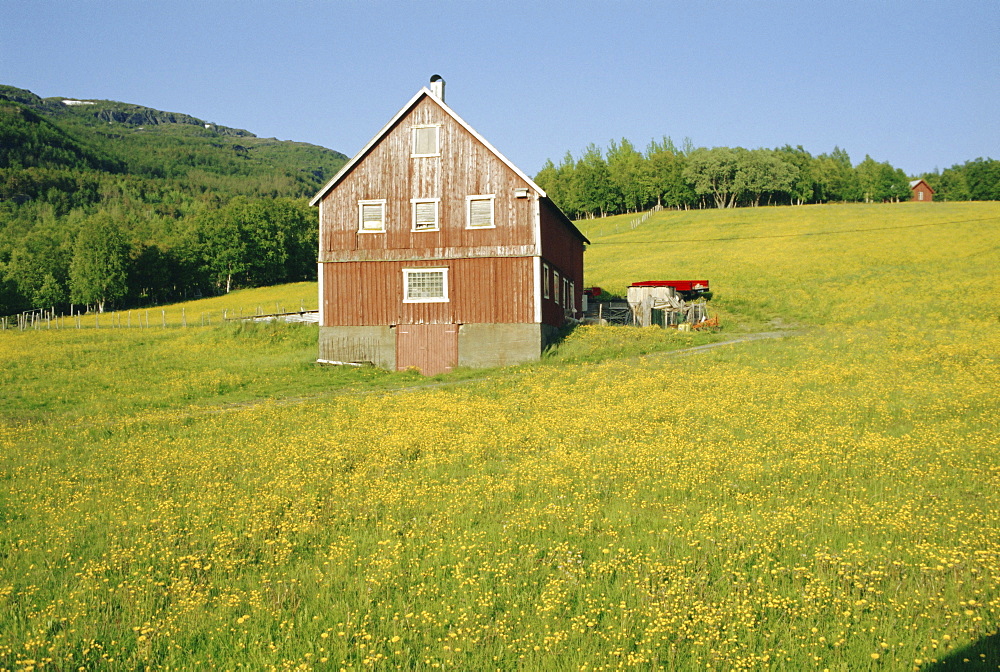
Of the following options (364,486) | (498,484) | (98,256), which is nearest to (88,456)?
(364,486)

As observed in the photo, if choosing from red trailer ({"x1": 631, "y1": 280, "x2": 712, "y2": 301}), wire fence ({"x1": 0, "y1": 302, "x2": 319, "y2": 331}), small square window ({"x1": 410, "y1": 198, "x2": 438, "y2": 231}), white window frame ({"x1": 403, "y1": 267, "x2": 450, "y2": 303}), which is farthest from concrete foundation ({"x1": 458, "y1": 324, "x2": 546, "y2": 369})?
wire fence ({"x1": 0, "y1": 302, "x2": 319, "y2": 331})

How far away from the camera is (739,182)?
397 feet

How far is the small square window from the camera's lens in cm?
3488

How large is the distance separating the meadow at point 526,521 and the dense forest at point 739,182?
9843 centimetres

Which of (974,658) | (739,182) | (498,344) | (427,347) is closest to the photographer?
(974,658)

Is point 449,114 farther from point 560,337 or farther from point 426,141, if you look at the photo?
point 560,337

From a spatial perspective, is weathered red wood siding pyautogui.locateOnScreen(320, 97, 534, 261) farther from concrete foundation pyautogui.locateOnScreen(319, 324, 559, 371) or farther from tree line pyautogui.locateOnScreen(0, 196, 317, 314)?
tree line pyautogui.locateOnScreen(0, 196, 317, 314)

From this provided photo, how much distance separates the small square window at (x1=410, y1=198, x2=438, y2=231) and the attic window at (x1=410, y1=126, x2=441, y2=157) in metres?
2.13

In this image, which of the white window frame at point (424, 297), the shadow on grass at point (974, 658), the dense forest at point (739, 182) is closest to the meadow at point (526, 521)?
the shadow on grass at point (974, 658)

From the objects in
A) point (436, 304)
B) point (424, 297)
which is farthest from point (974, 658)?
point (424, 297)

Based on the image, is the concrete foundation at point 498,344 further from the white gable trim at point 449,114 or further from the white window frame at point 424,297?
the white gable trim at point 449,114

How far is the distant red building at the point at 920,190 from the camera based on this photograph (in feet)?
454

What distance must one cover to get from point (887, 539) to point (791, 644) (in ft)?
12.8

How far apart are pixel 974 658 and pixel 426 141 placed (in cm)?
3085
